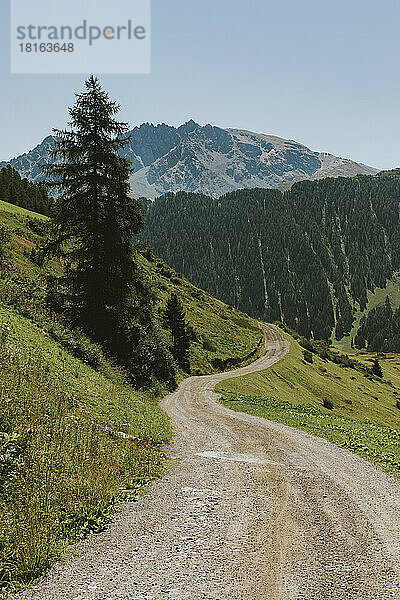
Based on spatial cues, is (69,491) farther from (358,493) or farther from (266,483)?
(358,493)

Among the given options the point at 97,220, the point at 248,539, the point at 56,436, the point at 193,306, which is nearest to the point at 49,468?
the point at 56,436

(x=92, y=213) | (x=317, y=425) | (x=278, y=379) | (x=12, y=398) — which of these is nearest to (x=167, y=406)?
(x=317, y=425)

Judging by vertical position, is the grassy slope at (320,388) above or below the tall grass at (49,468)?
below

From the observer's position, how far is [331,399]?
56.1m

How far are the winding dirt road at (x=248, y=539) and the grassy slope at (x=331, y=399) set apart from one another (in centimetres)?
427

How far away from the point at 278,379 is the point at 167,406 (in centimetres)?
2826

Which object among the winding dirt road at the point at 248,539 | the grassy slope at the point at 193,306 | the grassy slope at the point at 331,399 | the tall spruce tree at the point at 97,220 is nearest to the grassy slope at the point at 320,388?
the grassy slope at the point at 331,399

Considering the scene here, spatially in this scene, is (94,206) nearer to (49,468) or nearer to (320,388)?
(49,468)

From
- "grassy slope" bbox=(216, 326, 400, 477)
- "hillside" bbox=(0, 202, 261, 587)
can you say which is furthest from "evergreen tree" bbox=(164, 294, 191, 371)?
"hillside" bbox=(0, 202, 261, 587)

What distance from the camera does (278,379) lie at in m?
54.1

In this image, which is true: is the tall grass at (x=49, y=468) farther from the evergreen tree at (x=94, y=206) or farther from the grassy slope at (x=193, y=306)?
the grassy slope at (x=193, y=306)

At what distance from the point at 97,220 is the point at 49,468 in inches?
907

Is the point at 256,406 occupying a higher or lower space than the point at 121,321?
lower

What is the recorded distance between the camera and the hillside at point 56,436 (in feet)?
26.1
